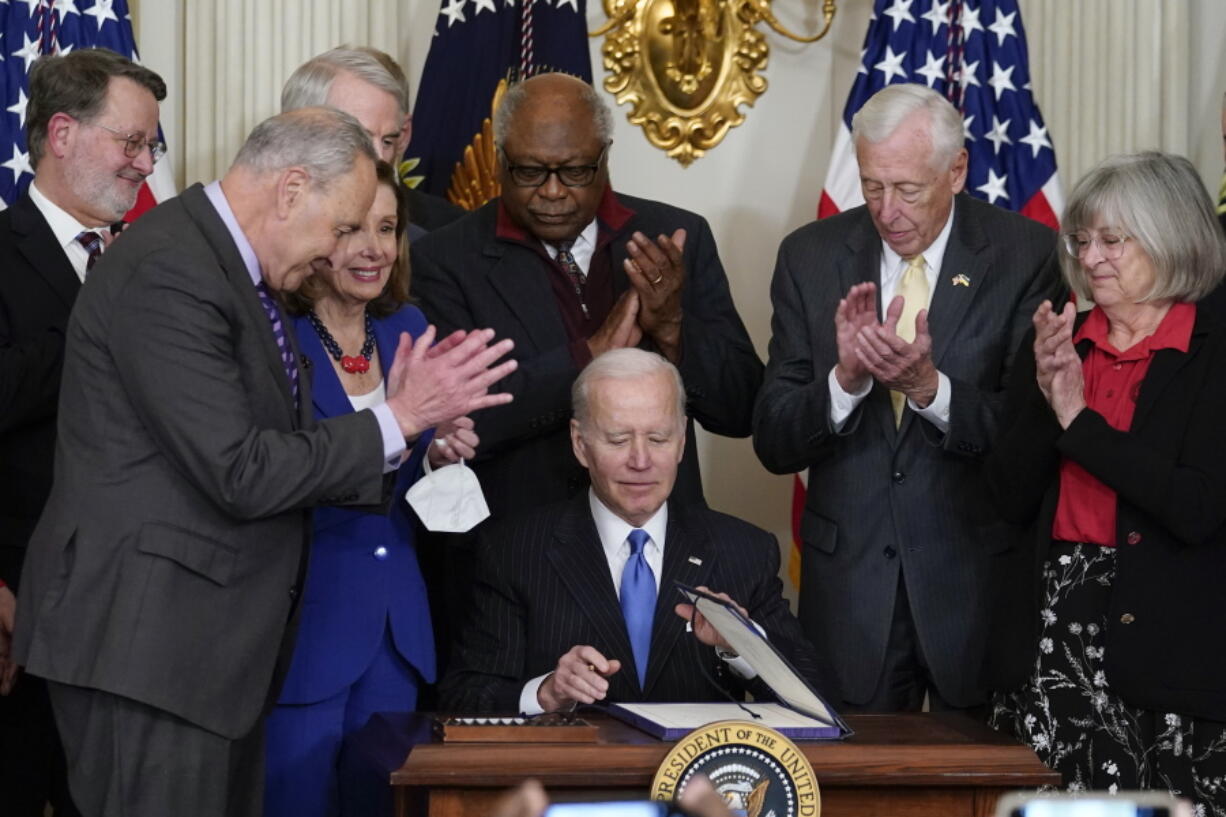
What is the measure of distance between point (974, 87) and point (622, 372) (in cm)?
243

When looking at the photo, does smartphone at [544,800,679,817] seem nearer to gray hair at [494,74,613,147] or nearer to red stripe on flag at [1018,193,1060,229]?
gray hair at [494,74,613,147]

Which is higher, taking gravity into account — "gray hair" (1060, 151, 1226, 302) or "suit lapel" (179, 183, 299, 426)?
"gray hair" (1060, 151, 1226, 302)

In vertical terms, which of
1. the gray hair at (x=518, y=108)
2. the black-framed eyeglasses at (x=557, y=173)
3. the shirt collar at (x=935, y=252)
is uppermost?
the gray hair at (x=518, y=108)

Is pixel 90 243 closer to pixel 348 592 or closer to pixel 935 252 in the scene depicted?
pixel 348 592

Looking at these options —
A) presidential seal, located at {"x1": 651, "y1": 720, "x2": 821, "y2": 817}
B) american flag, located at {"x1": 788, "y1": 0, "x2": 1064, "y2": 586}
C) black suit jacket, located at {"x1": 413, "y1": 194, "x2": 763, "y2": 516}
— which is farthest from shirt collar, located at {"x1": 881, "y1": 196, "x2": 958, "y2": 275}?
presidential seal, located at {"x1": 651, "y1": 720, "x2": 821, "y2": 817}

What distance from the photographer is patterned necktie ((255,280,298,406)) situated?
3149 millimetres

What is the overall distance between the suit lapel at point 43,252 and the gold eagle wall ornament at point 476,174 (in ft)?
5.67

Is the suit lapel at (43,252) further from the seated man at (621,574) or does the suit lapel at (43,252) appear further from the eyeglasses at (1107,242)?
the eyeglasses at (1107,242)

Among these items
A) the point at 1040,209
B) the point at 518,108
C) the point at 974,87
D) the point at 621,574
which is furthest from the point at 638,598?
the point at 974,87

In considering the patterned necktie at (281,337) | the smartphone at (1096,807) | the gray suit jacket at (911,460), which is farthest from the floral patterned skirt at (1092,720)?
the smartphone at (1096,807)

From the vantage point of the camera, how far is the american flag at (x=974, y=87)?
5.43 meters

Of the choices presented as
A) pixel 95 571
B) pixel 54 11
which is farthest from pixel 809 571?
pixel 54 11

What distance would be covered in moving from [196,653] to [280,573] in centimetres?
21

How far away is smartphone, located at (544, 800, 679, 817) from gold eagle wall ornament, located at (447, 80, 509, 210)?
426 cm
